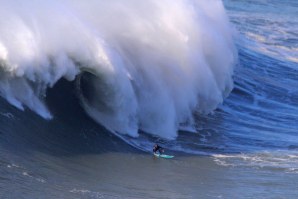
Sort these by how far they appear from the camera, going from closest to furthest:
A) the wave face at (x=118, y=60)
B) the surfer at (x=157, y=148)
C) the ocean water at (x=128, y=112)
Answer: the ocean water at (x=128, y=112)
the wave face at (x=118, y=60)
the surfer at (x=157, y=148)

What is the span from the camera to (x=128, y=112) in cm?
1664

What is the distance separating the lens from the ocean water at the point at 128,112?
41.6 ft

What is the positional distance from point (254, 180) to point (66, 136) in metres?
3.48

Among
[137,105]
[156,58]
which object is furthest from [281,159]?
[156,58]

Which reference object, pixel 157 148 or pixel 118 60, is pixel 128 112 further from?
pixel 157 148

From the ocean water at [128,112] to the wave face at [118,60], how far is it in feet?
0.09

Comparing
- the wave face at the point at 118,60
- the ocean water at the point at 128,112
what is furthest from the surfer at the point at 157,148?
the wave face at the point at 118,60

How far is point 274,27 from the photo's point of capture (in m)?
42.2

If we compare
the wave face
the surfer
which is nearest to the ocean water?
the wave face

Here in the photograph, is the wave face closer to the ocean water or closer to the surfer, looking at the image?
the ocean water

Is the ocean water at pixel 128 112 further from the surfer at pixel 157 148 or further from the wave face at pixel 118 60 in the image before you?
the surfer at pixel 157 148

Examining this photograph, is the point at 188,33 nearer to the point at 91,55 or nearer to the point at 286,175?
the point at 91,55

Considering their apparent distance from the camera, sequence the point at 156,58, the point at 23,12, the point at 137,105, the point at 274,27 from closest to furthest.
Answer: the point at 23,12, the point at 137,105, the point at 156,58, the point at 274,27

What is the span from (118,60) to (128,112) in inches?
48.7
